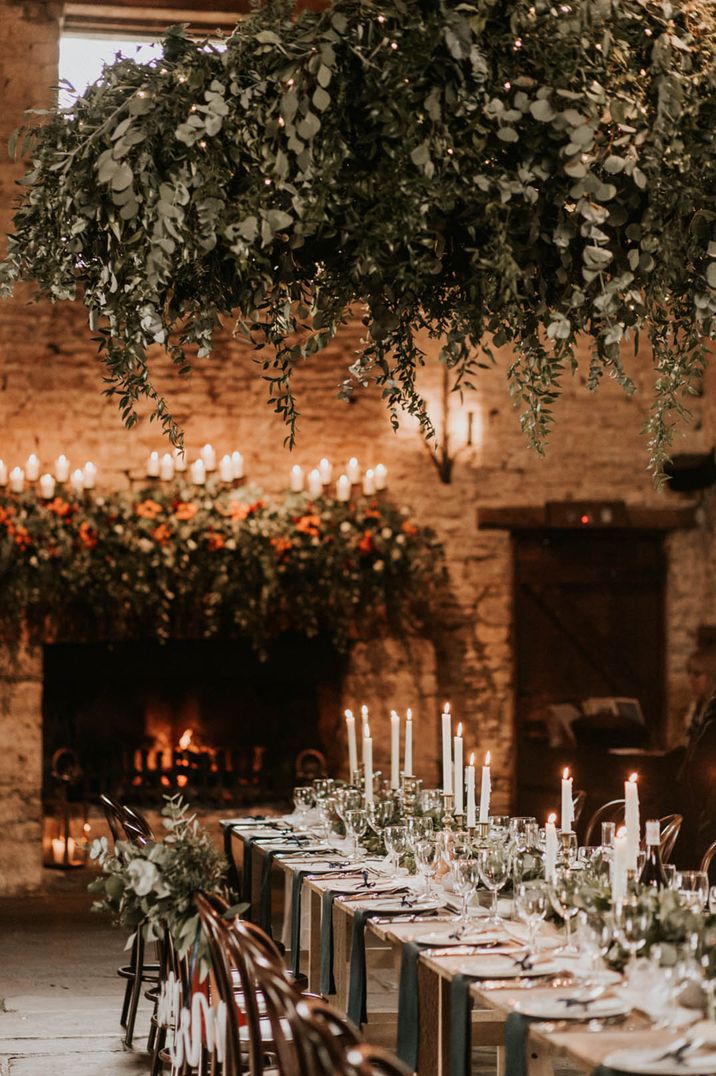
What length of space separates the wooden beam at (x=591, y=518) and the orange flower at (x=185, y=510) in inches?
76.6

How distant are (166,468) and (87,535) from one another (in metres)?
0.75

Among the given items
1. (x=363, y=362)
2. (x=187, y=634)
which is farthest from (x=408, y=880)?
(x=187, y=634)

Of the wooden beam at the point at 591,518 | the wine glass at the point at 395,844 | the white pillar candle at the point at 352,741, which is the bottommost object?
the wine glass at the point at 395,844

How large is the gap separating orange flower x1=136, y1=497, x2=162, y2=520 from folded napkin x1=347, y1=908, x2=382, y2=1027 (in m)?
4.86

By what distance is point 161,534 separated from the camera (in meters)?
8.68

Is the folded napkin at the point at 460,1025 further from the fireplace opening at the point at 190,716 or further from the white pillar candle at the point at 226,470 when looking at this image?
the white pillar candle at the point at 226,470

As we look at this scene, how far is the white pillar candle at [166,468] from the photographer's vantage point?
9.08 meters

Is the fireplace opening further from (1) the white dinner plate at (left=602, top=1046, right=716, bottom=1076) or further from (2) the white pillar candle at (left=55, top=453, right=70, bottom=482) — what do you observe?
(1) the white dinner plate at (left=602, top=1046, right=716, bottom=1076)

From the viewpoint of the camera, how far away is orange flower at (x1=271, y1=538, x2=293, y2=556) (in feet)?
28.7

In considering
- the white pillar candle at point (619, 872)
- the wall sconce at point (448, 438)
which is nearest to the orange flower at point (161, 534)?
the wall sconce at point (448, 438)

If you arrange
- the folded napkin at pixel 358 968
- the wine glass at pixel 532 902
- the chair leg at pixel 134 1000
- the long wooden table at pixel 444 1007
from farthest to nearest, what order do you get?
the chair leg at pixel 134 1000 < the folded napkin at pixel 358 968 < the wine glass at pixel 532 902 < the long wooden table at pixel 444 1007

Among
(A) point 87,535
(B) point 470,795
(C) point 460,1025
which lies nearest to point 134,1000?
(B) point 470,795

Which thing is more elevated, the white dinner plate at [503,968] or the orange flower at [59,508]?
the orange flower at [59,508]

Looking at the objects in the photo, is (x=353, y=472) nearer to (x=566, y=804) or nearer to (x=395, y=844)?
(x=395, y=844)
